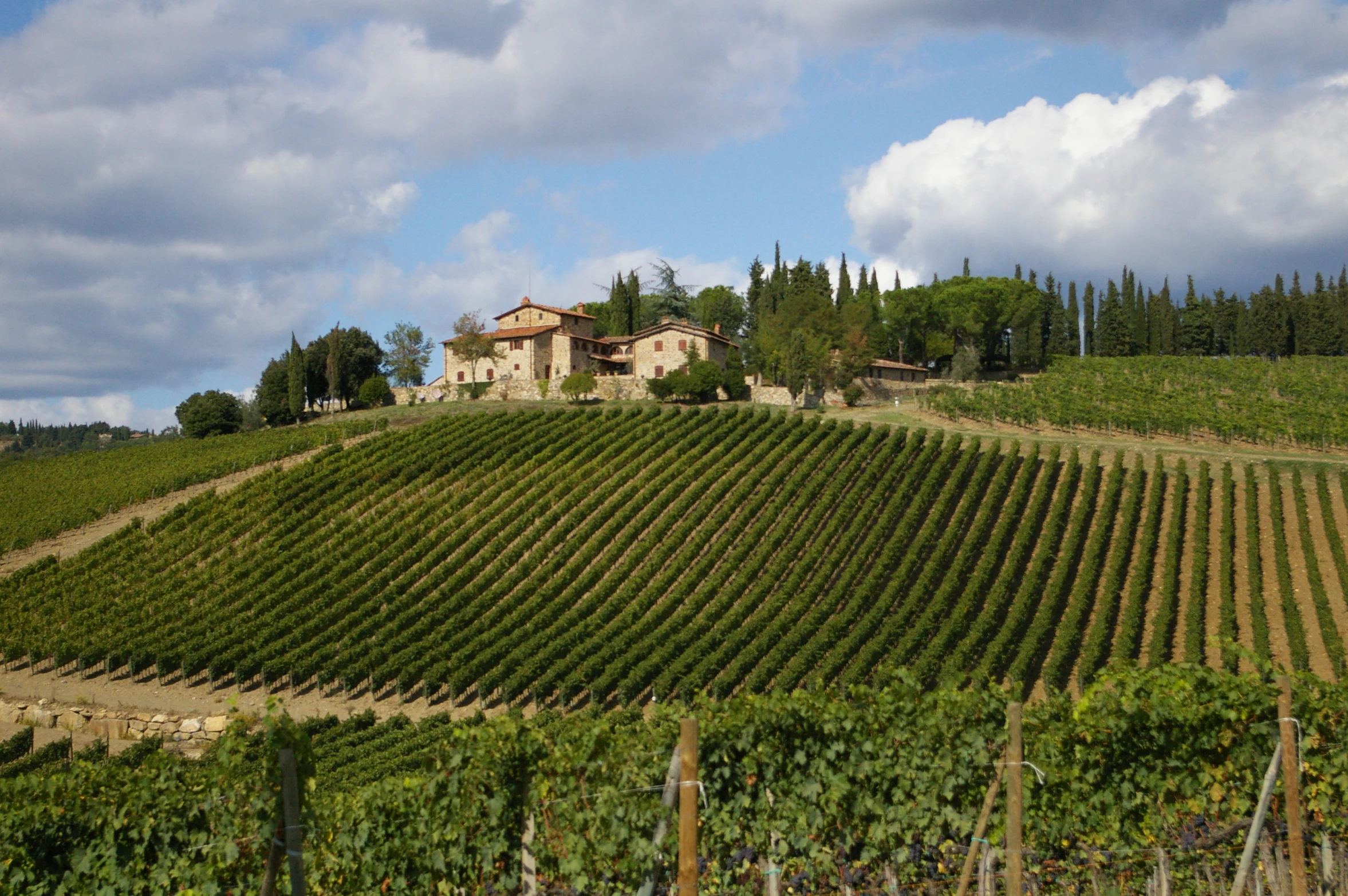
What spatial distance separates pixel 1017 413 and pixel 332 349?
41.5 meters

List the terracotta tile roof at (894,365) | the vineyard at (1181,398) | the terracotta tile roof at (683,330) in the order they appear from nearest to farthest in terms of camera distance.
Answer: the vineyard at (1181,398) → the terracotta tile roof at (683,330) → the terracotta tile roof at (894,365)

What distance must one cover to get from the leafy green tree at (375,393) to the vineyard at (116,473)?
9194 millimetres

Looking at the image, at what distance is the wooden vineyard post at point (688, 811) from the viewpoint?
19.1 feet

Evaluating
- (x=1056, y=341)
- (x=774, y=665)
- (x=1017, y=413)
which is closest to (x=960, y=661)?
(x=774, y=665)

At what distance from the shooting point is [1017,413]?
4800 centimetres

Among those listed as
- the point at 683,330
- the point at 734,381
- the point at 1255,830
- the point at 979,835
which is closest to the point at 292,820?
the point at 979,835

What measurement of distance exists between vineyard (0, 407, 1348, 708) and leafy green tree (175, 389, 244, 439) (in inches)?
872

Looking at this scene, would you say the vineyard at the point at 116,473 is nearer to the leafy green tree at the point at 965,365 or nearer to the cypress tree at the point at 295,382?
the cypress tree at the point at 295,382

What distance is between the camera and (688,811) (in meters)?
5.90

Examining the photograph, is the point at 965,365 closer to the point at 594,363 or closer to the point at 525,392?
the point at 594,363

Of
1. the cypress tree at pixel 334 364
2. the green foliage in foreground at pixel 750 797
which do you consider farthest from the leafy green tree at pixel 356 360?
the green foliage in foreground at pixel 750 797

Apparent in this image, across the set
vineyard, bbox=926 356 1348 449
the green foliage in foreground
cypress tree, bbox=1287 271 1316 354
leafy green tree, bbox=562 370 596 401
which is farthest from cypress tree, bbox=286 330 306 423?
cypress tree, bbox=1287 271 1316 354

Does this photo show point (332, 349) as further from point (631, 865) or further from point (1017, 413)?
point (631, 865)

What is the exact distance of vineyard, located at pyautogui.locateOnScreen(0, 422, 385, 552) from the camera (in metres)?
36.6
